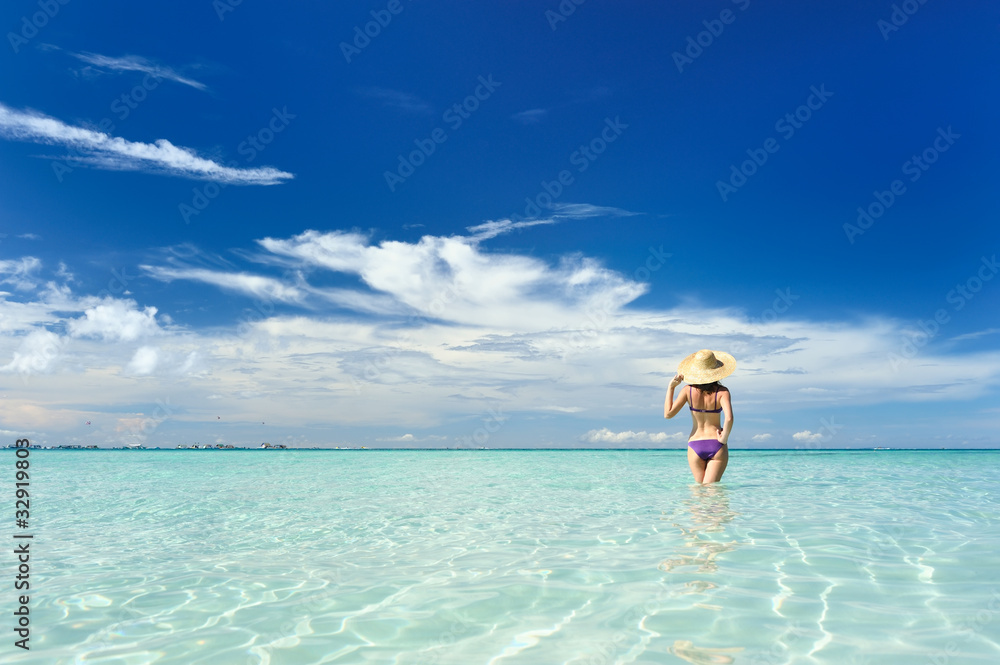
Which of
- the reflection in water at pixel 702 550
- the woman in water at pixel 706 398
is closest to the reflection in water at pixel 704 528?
the reflection in water at pixel 702 550

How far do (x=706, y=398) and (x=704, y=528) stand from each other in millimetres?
3371

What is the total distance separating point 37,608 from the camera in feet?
16.0

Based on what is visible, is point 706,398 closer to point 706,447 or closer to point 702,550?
point 706,447

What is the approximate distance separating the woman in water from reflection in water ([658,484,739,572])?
3.52 feet

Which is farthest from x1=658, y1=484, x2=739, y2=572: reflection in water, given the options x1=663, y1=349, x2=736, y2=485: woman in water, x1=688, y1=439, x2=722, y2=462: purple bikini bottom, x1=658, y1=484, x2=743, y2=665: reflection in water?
x1=663, y1=349, x2=736, y2=485: woman in water

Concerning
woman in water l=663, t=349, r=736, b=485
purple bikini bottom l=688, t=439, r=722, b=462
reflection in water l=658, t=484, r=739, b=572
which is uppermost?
woman in water l=663, t=349, r=736, b=485

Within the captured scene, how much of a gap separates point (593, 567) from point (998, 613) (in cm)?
312

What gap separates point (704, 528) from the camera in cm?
757

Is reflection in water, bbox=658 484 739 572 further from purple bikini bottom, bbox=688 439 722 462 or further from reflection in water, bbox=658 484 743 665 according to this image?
purple bikini bottom, bbox=688 439 722 462

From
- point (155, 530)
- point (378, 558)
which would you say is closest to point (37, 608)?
point (378, 558)

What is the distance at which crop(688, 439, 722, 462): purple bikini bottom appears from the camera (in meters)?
11.0

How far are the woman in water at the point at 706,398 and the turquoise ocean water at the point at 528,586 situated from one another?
1.16m

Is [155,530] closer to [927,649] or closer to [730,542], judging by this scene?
[730,542]

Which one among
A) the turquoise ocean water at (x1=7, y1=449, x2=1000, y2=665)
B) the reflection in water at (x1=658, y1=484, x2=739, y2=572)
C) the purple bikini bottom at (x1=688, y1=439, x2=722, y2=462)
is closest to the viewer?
the turquoise ocean water at (x1=7, y1=449, x2=1000, y2=665)
